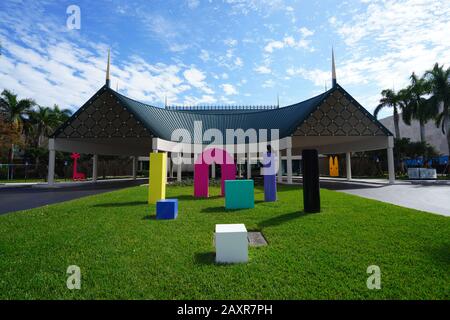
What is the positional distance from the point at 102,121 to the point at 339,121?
21.4 metres

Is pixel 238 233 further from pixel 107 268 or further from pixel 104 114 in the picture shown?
pixel 104 114

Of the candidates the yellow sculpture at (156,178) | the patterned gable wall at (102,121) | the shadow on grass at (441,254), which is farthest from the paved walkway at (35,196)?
the shadow on grass at (441,254)

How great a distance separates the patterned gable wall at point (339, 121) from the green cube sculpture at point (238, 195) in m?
12.9

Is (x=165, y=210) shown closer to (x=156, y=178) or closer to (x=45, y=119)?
(x=156, y=178)

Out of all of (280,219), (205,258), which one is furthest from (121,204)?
(205,258)

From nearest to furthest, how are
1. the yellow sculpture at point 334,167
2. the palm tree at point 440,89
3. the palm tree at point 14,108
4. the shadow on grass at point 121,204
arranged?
1. the shadow on grass at point 121,204
2. the palm tree at point 440,89
3. the palm tree at point 14,108
4. the yellow sculpture at point 334,167

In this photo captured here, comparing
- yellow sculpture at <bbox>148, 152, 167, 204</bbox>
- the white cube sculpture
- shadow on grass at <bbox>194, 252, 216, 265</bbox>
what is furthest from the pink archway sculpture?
the white cube sculpture

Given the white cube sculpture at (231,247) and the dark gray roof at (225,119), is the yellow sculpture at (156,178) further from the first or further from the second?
the dark gray roof at (225,119)

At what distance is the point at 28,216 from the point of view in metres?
8.82

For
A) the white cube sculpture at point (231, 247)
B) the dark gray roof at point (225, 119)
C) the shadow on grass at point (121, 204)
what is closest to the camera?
Answer: the white cube sculpture at point (231, 247)

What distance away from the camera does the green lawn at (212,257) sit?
3.67 meters

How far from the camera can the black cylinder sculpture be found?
930 centimetres

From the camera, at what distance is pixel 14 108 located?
36062mm
